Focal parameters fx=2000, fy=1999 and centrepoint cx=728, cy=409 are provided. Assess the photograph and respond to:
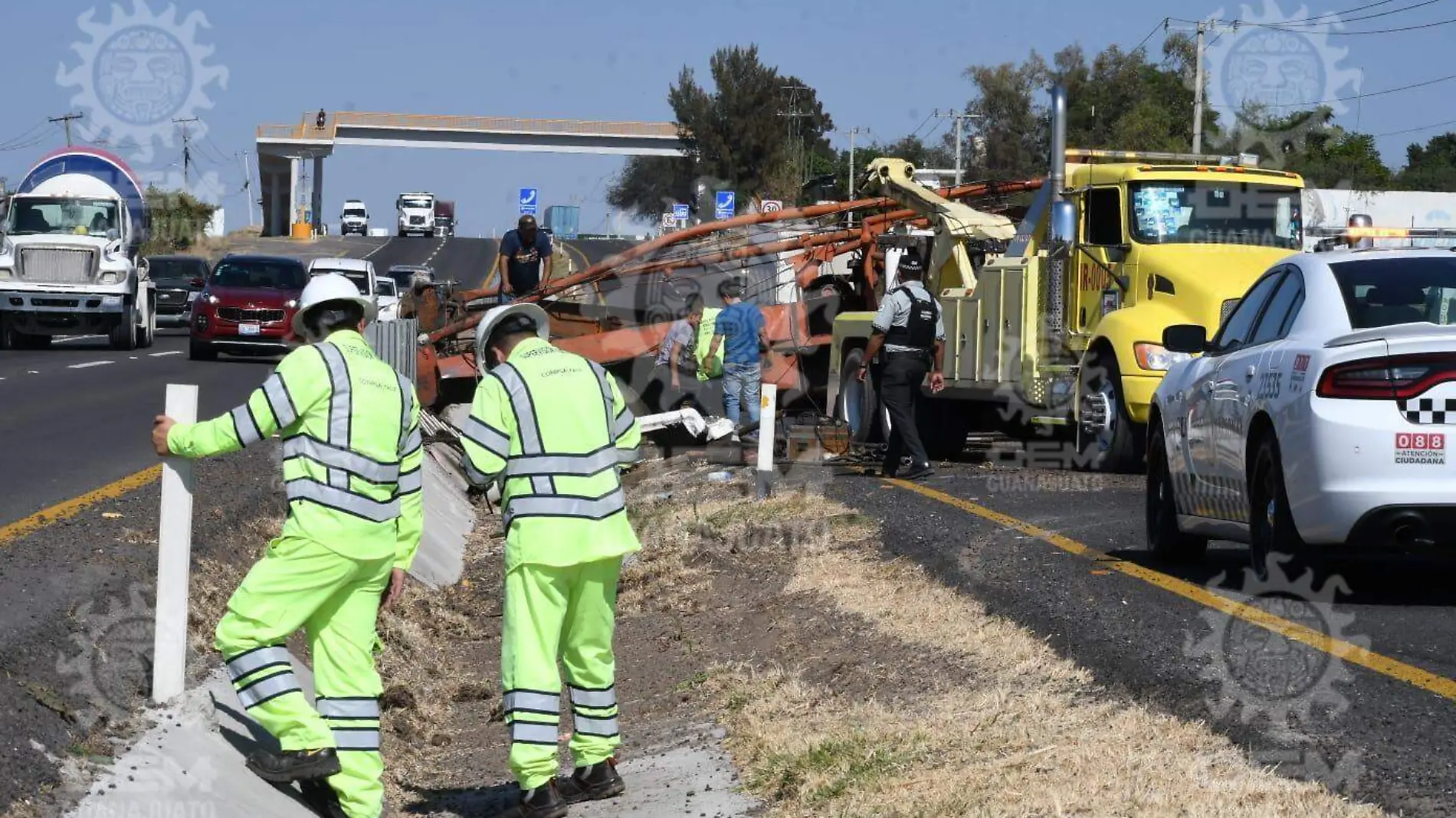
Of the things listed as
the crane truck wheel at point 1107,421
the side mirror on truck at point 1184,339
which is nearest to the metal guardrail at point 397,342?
the crane truck wheel at point 1107,421

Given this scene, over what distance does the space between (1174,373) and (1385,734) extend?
482cm

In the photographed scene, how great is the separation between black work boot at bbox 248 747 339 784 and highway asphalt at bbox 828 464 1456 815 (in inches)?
106

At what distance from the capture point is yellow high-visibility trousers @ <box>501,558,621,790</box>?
6.75 m

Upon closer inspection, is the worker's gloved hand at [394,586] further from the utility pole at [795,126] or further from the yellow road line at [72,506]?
the utility pole at [795,126]

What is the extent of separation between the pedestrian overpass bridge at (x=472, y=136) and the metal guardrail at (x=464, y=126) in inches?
1.7

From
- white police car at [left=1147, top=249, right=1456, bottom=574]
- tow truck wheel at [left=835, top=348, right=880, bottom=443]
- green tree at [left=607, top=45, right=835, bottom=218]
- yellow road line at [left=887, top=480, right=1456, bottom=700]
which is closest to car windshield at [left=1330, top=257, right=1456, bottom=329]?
white police car at [left=1147, top=249, right=1456, bottom=574]

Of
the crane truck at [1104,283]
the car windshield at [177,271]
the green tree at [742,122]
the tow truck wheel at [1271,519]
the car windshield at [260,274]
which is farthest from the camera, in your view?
the green tree at [742,122]

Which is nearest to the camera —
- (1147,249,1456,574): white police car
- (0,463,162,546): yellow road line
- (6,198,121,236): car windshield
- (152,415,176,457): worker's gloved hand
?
(152,415,176,457): worker's gloved hand

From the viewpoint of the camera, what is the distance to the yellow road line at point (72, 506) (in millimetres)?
10516

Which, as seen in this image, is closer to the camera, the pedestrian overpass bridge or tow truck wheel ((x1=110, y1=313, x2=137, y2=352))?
tow truck wheel ((x1=110, y1=313, x2=137, y2=352))

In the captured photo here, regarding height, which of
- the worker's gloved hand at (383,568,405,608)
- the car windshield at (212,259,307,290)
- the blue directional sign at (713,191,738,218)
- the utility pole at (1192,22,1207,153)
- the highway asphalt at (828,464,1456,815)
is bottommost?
the highway asphalt at (828,464,1456,815)

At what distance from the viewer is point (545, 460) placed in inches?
268

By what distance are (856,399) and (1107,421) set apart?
14.7 ft

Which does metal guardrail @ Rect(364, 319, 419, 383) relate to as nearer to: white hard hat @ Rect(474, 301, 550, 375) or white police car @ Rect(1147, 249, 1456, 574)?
white police car @ Rect(1147, 249, 1456, 574)
